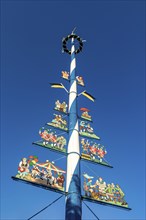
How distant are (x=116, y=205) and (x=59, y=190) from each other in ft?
8.19

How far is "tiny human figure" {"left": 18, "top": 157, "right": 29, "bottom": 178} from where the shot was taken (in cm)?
1042

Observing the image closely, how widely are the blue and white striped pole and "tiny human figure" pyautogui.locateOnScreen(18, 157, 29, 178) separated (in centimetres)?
168

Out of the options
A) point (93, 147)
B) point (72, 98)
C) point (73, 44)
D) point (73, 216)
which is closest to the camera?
point (73, 216)

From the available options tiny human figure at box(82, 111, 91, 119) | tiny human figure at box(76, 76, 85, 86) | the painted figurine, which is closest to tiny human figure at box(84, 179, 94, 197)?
tiny human figure at box(82, 111, 91, 119)

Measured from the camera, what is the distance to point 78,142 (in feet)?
42.3

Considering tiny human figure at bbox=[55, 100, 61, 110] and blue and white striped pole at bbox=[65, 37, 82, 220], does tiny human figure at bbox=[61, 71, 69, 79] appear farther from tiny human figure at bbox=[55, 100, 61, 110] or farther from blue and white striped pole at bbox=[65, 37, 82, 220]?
tiny human figure at bbox=[55, 100, 61, 110]

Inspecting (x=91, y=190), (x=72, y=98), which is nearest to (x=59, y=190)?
(x=91, y=190)

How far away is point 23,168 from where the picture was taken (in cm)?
1075

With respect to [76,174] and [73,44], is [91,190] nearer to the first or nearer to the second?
[76,174]

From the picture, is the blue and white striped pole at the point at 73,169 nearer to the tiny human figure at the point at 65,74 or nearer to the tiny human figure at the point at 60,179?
the tiny human figure at the point at 60,179

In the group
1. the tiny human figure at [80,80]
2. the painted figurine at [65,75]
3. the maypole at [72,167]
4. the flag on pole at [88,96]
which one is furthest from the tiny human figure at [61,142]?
the tiny human figure at [80,80]

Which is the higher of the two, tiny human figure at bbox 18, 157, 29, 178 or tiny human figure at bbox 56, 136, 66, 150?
tiny human figure at bbox 56, 136, 66, 150

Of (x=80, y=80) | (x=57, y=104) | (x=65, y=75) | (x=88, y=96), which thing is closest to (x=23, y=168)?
(x=57, y=104)

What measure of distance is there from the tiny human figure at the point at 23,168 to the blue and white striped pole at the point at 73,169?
5.50 ft
